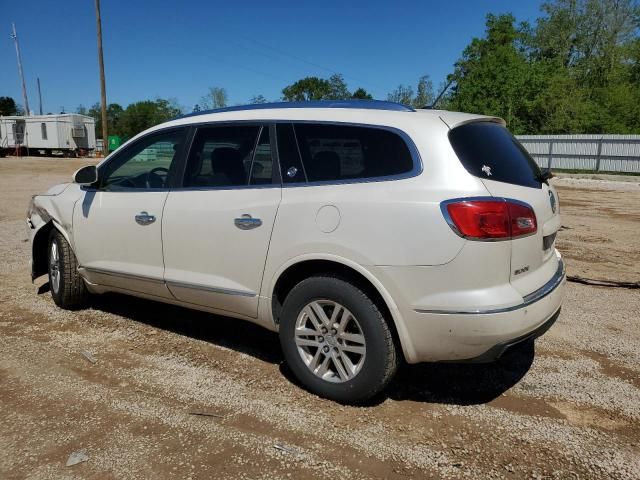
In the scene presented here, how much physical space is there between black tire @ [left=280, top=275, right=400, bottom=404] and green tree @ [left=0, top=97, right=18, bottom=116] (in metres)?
90.6

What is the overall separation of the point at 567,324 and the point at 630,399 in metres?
1.36

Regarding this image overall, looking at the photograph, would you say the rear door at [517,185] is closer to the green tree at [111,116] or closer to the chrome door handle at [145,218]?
the chrome door handle at [145,218]

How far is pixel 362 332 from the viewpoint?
302 cm

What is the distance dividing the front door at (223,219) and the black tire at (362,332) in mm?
336

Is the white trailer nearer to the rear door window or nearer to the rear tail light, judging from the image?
the rear door window

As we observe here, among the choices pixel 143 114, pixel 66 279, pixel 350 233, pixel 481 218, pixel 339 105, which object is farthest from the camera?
pixel 143 114

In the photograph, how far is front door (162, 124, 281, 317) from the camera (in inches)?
134

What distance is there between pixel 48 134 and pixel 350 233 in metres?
41.6

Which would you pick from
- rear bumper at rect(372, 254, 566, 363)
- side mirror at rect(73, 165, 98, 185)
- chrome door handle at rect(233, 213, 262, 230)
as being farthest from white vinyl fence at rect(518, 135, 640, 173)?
chrome door handle at rect(233, 213, 262, 230)

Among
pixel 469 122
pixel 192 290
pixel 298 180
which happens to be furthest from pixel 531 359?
pixel 192 290

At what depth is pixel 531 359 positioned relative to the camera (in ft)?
12.7

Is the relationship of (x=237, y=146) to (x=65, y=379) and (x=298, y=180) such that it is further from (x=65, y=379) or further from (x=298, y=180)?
(x=65, y=379)

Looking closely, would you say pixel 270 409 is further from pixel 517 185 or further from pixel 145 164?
pixel 145 164

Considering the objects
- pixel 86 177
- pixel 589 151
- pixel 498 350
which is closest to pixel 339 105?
pixel 498 350
